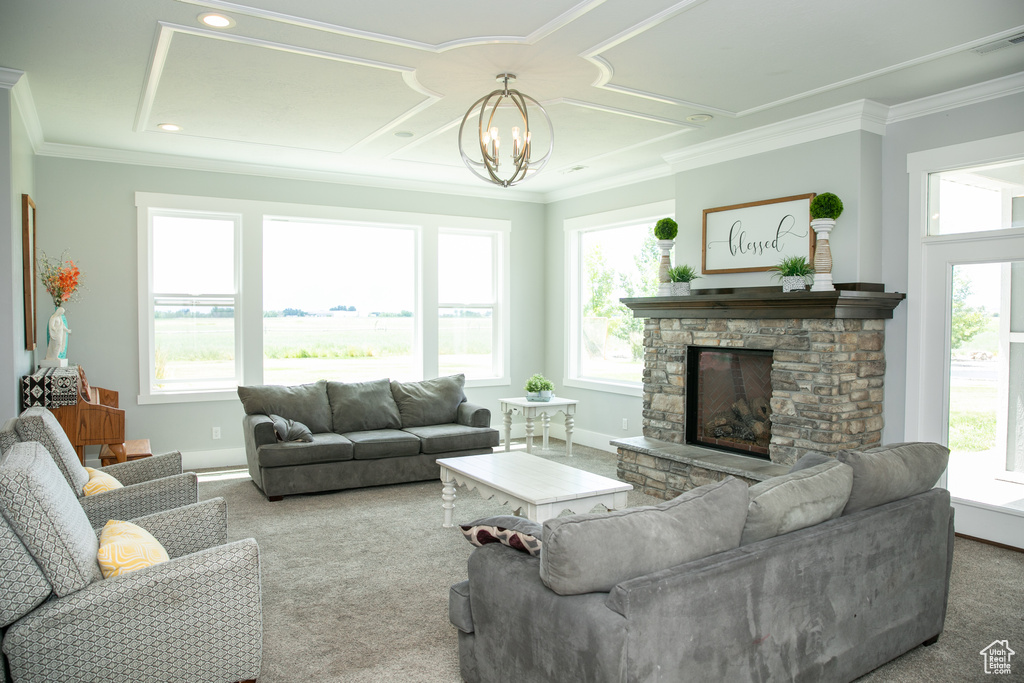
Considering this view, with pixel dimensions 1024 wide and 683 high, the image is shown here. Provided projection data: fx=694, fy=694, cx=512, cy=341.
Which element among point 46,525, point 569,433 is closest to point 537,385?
point 569,433

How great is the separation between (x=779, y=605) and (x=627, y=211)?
4.94 m

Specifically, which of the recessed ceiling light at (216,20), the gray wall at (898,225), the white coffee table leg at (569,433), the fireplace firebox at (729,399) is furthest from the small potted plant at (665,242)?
the recessed ceiling light at (216,20)

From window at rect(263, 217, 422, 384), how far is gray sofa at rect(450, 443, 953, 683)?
15.3 feet

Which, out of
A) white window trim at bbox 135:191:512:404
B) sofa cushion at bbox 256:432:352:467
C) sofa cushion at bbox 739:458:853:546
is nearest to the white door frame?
sofa cushion at bbox 739:458:853:546

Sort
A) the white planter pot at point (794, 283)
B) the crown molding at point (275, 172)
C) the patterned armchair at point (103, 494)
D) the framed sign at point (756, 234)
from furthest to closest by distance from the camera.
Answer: the crown molding at point (275, 172), the framed sign at point (756, 234), the white planter pot at point (794, 283), the patterned armchair at point (103, 494)

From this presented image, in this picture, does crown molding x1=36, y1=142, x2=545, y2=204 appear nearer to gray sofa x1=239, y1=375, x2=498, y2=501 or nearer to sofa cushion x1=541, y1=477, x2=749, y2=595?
gray sofa x1=239, y1=375, x2=498, y2=501

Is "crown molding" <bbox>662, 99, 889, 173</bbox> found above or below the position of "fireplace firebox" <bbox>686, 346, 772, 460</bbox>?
above

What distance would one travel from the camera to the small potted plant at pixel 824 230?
14.4 ft

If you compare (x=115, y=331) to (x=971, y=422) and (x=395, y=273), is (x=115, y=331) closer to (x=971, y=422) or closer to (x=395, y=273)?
(x=395, y=273)

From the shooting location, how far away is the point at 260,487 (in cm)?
526

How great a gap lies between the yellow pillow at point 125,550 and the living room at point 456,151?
855 mm

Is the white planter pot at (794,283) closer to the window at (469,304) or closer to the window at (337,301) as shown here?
the window at (469,304)

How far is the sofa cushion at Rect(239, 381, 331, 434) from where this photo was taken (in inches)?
219

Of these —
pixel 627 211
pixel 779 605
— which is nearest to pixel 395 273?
pixel 627 211
